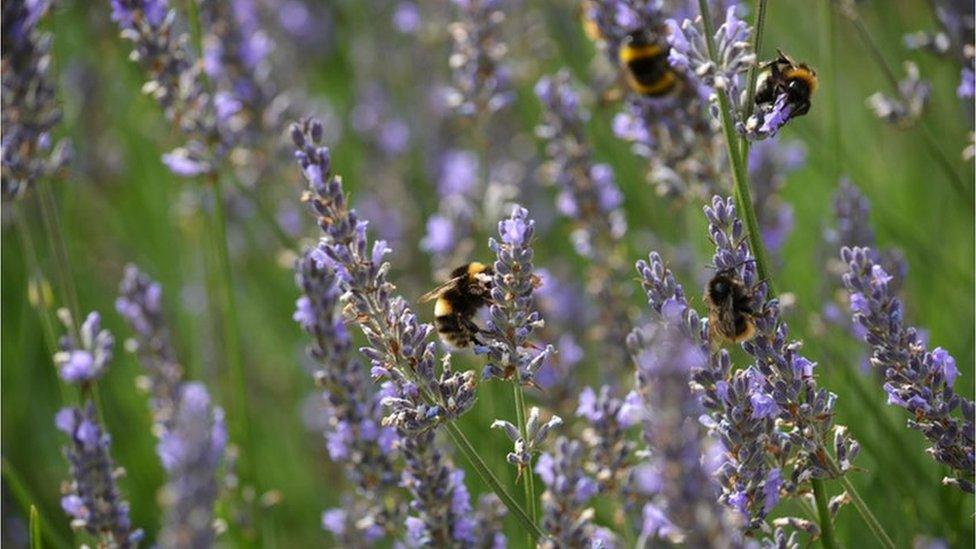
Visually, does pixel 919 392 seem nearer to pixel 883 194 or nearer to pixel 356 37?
pixel 883 194

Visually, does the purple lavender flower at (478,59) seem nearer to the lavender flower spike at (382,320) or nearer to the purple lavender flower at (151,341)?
the purple lavender flower at (151,341)

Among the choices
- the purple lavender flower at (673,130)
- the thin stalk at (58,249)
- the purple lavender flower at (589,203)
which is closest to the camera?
the thin stalk at (58,249)

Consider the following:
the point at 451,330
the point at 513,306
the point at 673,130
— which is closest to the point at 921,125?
the point at 673,130

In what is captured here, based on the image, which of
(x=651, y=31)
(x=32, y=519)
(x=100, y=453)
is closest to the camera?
(x=32, y=519)

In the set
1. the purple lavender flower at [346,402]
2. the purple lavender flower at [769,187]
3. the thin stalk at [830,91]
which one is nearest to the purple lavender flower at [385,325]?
the purple lavender flower at [346,402]

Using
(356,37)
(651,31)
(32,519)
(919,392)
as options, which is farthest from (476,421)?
(356,37)

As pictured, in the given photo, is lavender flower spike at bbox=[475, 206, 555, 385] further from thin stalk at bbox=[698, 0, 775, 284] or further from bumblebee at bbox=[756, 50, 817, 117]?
bumblebee at bbox=[756, 50, 817, 117]
